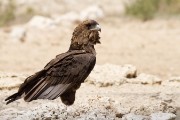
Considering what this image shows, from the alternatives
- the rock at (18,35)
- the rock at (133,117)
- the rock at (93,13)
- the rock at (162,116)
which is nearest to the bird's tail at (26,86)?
the rock at (133,117)

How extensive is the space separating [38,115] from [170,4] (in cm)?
1200

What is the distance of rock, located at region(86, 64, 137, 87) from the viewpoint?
22.8ft

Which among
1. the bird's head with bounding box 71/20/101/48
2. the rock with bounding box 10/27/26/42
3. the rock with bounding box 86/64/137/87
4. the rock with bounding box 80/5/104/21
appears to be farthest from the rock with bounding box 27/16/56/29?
the bird's head with bounding box 71/20/101/48

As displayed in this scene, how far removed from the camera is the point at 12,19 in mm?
16188

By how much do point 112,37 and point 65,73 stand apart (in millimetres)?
8567

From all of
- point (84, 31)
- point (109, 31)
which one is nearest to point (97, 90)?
point (84, 31)

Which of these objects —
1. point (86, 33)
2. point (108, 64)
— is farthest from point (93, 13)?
point (86, 33)

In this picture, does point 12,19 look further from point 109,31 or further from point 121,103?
point 121,103

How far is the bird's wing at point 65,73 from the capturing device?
4.47 metres

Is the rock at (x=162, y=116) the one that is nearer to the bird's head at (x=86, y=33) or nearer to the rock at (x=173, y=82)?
the bird's head at (x=86, y=33)

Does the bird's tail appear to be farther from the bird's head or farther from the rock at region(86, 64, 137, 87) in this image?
the rock at region(86, 64, 137, 87)

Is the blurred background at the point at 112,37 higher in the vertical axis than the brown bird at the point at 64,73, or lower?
higher

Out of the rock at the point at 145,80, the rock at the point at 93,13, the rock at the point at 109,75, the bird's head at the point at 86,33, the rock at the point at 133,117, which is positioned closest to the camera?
the bird's head at the point at 86,33

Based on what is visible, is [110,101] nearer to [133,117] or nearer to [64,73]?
[133,117]
